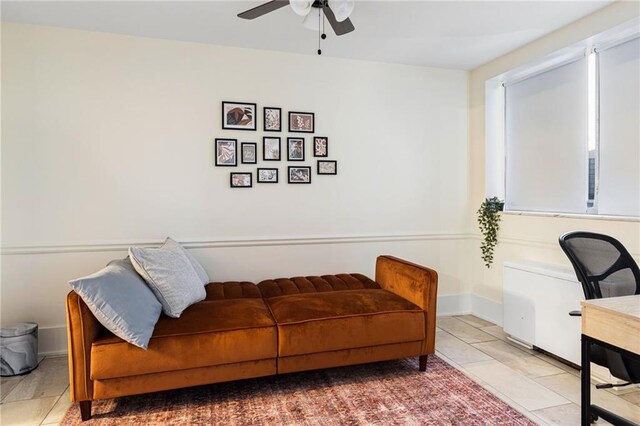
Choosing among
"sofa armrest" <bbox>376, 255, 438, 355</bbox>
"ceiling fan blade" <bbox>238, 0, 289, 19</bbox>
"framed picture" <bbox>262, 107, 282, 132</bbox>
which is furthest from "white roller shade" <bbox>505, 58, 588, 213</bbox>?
"ceiling fan blade" <bbox>238, 0, 289, 19</bbox>

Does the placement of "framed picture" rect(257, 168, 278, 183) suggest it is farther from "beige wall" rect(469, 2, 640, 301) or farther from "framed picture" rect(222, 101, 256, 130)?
"beige wall" rect(469, 2, 640, 301)

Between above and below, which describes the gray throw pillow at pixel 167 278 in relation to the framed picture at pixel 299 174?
below

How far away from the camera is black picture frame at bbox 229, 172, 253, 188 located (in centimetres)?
349

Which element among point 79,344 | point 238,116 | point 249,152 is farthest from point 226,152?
point 79,344

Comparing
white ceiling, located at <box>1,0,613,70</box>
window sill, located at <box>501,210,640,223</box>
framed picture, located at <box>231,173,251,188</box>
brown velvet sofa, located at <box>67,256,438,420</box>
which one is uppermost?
white ceiling, located at <box>1,0,613,70</box>

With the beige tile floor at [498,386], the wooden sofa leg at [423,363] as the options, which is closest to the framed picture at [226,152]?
the beige tile floor at [498,386]

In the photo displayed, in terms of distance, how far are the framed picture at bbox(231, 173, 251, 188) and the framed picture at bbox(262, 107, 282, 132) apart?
0.47m

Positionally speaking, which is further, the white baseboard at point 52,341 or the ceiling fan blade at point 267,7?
the white baseboard at point 52,341

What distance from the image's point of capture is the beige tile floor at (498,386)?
2.23 meters

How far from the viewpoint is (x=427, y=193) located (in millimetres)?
4098

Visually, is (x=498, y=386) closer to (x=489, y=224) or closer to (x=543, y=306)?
(x=543, y=306)

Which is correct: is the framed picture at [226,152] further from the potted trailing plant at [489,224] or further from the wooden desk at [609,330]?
the wooden desk at [609,330]

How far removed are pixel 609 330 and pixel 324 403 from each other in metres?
1.54

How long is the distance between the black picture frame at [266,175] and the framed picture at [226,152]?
0.75 feet
